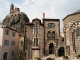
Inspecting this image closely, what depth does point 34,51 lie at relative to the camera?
20922mm

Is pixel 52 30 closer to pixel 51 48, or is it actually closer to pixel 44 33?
pixel 44 33

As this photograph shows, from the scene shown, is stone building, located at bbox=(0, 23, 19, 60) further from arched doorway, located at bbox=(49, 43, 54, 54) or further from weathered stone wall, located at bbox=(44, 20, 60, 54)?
arched doorway, located at bbox=(49, 43, 54, 54)

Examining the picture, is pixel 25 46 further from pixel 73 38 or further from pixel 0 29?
pixel 73 38

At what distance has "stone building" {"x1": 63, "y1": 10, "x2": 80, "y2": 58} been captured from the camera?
2398 cm

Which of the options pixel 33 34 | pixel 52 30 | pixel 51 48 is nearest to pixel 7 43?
pixel 33 34

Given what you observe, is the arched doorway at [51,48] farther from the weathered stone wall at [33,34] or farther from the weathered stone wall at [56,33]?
the weathered stone wall at [33,34]

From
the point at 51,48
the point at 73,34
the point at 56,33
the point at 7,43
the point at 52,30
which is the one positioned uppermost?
the point at 52,30

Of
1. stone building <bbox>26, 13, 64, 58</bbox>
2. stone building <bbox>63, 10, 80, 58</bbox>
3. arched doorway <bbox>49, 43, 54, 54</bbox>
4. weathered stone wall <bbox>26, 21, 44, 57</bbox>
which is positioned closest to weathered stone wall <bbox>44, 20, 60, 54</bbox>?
stone building <bbox>26, 13, 64, 58</bbox>

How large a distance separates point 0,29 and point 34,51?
36.2ft

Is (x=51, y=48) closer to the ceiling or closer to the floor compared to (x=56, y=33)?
closer to the floor

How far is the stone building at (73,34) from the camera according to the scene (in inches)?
944

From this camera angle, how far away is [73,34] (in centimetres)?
2505

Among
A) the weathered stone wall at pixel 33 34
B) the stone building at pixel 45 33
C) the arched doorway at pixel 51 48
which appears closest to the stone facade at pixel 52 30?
the stone building at pixel 45 33

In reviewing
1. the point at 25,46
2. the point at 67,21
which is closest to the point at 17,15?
the point at 25,46
